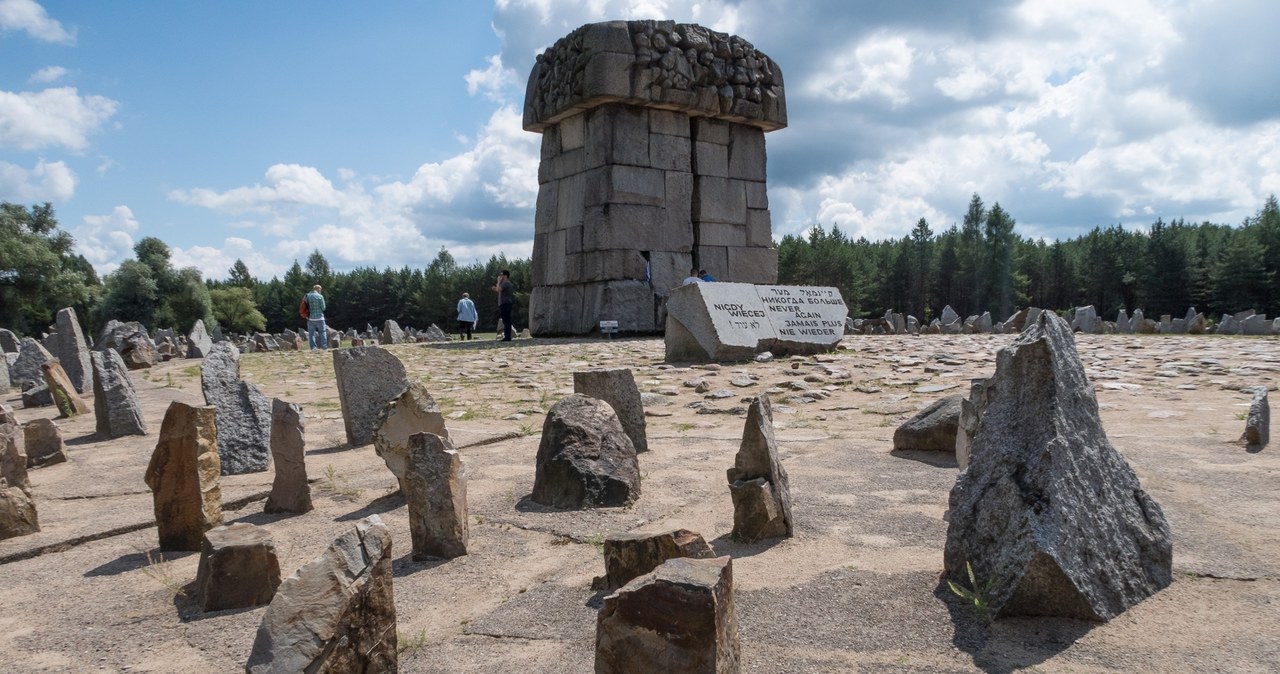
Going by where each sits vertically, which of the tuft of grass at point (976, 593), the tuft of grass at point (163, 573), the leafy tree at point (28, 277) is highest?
the leafy tree at point (28, 277)

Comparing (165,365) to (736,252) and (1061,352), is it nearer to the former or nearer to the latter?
(736,252)

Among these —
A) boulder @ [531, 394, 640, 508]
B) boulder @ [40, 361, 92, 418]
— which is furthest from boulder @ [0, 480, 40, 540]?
boulder @ [40, 361, 92, 418]

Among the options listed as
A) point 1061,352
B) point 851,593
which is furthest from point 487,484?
point 1061,352

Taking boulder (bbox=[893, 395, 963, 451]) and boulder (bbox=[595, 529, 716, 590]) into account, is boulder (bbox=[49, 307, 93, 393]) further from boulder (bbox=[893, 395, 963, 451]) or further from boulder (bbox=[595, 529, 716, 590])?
boulder (bbox=[595, 529, 716, 590])

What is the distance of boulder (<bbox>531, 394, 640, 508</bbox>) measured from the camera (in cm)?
382

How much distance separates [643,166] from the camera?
15203 millimetres

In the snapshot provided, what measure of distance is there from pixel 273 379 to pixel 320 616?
867 centimetres

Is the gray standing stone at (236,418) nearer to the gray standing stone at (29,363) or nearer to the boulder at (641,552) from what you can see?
the boulder at (641,552)

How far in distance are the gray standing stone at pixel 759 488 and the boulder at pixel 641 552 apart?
547 mm

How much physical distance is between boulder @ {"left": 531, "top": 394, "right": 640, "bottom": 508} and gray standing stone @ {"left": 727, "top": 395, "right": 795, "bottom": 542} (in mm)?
686

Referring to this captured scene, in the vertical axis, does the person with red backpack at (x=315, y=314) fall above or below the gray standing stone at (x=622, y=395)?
above

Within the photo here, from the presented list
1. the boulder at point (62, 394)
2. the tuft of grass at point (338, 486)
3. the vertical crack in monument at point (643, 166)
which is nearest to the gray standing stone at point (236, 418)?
the tuft of grass at point (338, 486)

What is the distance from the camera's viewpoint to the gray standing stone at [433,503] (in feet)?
10.2

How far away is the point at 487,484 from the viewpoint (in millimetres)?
4258
